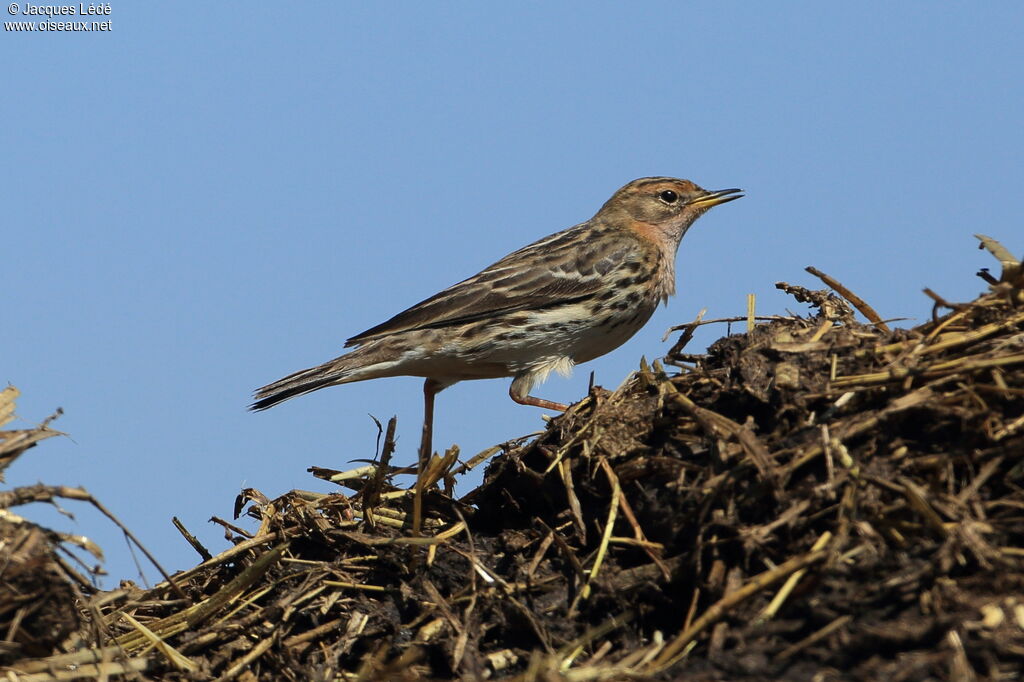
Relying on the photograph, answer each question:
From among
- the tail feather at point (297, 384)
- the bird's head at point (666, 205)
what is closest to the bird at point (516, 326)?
the tail feather at point (297, 384)

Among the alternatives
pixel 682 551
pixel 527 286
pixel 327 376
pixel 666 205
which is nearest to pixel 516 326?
pixel 527 286

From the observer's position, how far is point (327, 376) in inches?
376

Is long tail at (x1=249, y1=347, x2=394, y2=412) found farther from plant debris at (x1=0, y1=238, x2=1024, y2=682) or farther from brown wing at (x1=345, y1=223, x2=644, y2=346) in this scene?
plant debris at (x1=0, y1=238, x2=1024, y2=682)

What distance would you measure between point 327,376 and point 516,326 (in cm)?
162

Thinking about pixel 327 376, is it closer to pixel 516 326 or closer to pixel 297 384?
pixel 297 384

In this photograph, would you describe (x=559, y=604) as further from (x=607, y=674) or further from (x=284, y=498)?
(x=284, y=498)

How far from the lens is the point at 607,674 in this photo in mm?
4645

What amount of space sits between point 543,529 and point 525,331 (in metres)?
3.66

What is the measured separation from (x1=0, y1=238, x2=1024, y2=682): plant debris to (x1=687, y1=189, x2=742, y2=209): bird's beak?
13.9 feet

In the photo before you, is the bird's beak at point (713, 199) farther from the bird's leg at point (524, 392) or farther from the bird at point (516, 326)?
the bird's leg at point (524, 392)

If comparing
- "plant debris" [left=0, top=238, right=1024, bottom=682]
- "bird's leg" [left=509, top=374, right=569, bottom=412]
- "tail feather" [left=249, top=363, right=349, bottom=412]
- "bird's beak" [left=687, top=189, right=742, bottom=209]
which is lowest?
"plant debris" [left=0, top=238, right=1024, bottom=682]

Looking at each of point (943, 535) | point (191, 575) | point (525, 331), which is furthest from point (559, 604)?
point (525, 331)

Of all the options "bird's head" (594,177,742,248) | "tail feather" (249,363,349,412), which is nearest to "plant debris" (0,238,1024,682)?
→ "tail feather" (249,363,349,412)

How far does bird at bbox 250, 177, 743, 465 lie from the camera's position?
9.77 meters
